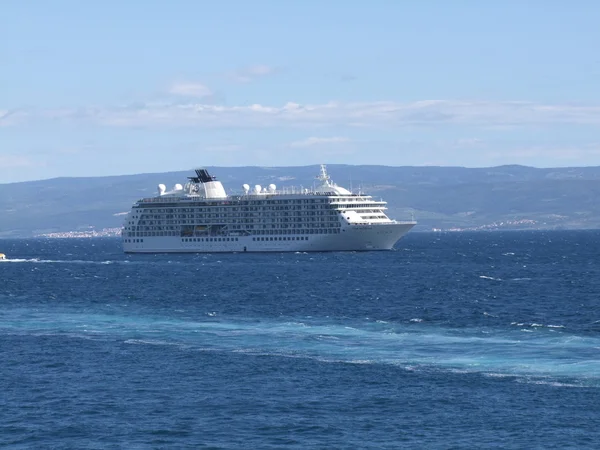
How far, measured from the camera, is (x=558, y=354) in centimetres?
7450

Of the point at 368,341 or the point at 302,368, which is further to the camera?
the point at 368,341

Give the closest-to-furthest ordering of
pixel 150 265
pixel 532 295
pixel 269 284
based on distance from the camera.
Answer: pixel 532 295
pixel 269 284
pixel 150 265

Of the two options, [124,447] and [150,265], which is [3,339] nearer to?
[124,447]

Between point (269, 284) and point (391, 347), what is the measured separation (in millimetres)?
63520

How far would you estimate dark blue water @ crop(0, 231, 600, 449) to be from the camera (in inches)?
2126

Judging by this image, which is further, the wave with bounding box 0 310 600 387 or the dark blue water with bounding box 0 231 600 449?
the wave with bounding box 0 310 600 387

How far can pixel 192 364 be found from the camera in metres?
73.3

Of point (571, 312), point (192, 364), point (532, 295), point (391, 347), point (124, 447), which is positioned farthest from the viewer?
point (532, 295)

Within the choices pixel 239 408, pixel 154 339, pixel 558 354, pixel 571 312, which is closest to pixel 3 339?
pixel 154 339

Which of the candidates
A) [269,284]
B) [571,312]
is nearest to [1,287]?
[269,284]

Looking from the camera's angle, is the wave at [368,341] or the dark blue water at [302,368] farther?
the wave at [368,341]

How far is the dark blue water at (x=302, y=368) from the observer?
54.0 meters

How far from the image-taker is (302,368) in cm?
7075

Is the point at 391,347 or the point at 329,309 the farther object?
the point at 329,309
